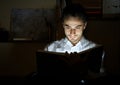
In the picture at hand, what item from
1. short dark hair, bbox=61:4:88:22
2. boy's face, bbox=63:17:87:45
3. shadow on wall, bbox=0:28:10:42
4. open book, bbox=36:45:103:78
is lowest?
open book, bbox=36:45:103:78

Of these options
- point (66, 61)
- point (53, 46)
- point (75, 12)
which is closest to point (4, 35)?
point (53, 46)

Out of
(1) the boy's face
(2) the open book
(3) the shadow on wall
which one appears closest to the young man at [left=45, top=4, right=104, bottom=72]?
(1) the boy's face

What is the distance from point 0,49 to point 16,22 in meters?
0.29

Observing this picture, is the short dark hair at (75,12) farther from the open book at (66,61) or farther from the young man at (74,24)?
→ the open book at (66,61)

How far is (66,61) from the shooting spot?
3.66 ft

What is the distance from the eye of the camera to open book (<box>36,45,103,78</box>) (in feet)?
3.66

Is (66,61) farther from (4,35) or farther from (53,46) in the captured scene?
(4,35)

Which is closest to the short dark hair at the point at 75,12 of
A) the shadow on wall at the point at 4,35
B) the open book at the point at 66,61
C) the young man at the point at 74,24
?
the young man at the point at 74,24

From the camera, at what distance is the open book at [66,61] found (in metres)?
1.11

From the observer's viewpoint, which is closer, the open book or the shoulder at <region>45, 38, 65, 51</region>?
the open book

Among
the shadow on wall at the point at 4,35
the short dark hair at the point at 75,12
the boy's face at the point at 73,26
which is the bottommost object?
the shadow on wall at the point at 4,35

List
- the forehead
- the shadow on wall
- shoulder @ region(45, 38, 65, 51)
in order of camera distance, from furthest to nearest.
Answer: the shadow on wall, shoulder @ region(45, 38, 65, 51), the forehead

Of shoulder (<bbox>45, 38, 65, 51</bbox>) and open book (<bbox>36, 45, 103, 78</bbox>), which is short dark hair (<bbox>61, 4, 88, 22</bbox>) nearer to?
shoulder (<bbox>45, 38, 65, 51</bbox>)

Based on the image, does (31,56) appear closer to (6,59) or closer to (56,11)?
(6,59)
